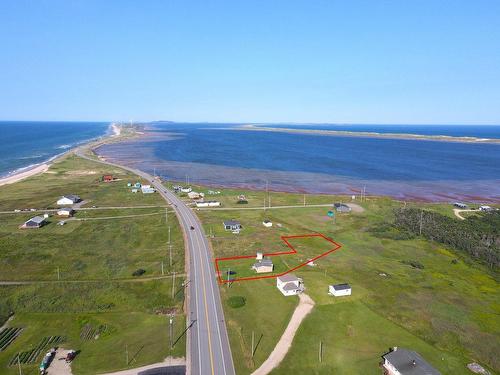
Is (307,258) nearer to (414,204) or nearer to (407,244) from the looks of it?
(407,244)

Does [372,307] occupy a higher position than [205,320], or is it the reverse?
[205,320]

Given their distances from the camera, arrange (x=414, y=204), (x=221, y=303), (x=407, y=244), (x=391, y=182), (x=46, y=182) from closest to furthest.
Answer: (x=221, y=303) → (x=407, y=244) → (x=414, y=204) → (x=46, y=182) → (x=391, y=182)

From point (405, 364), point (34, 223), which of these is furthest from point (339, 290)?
point (34, 223)

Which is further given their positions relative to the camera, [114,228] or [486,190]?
[486,190]

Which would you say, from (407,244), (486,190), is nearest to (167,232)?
(407,244)

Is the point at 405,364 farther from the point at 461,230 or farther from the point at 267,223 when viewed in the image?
the point at 461,230

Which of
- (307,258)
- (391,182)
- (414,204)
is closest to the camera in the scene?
(307,258)

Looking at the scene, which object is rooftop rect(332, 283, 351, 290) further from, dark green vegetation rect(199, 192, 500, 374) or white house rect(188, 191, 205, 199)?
white house rect(188, 191, 205, 199)

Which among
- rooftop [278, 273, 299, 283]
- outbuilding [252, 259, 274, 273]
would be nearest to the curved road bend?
outbuilding [252, 259, 274, 273]
